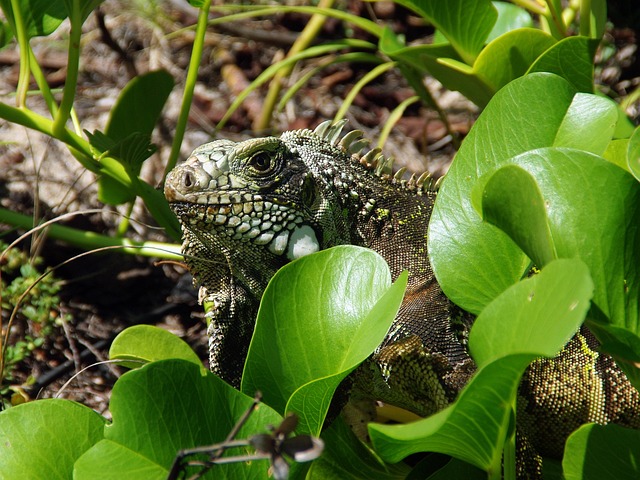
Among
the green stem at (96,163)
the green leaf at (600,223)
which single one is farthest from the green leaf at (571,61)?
the green stem at (96,163)

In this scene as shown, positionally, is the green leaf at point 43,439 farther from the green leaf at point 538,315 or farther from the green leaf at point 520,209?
the green leaf at point 520,209

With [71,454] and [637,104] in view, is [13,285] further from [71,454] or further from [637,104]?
[637,104]

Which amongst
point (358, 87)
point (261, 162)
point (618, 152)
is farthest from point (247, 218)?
point (358, 87)

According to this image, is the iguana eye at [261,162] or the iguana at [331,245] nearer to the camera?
the iguana at [331,245]

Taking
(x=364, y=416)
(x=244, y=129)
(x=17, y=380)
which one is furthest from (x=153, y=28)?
(x=364, y=416)

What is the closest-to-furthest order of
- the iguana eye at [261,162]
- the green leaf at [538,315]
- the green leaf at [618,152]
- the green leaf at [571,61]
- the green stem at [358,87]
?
the green leaf at [538,315]
the green leaf at [618,152]
the green leaf at [571,61]
the iguana eye at [261,162]
the green stem at [358,87]

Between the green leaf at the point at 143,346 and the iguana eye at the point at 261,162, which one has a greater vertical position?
the iguana eye at the point at 261,162
